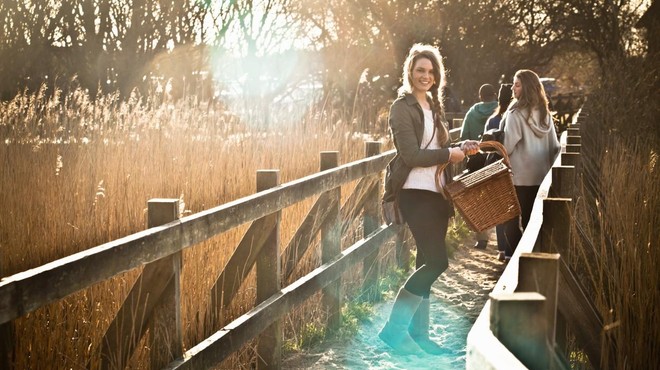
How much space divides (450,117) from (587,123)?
2.56m

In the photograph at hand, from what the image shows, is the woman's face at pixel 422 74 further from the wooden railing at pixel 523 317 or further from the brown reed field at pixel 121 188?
the wooden railing at pixel 523 317

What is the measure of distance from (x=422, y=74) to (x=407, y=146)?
0.44 meters

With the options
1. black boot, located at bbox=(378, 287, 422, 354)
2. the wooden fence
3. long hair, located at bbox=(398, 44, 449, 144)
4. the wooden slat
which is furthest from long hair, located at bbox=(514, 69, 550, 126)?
the wooden slat

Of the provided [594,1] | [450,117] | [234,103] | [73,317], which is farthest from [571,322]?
[594,1]

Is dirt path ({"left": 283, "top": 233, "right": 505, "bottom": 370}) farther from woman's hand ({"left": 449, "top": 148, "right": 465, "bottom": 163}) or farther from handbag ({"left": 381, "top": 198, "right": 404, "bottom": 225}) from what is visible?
woman's hand ({"left": 449, "top": 148, "right": 465, "bottom": 163})

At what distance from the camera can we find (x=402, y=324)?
17.2 ft

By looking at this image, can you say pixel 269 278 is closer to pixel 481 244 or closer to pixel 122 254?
pixel 122 254

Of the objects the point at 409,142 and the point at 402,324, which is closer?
the point at 409,142

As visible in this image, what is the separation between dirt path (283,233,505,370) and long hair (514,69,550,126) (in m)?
1.48

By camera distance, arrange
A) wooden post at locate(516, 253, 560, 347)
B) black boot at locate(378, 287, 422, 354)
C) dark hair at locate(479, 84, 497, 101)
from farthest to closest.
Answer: dark hair at locate(479, 84, 497, 101)
black boot at locate(378, 287, 422, 354)
wooden post at locate(516, 253, 560, 347)

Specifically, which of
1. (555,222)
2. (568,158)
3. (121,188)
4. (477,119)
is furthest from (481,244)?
(555,222)

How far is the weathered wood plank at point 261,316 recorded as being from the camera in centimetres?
373

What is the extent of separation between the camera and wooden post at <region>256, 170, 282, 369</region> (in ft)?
15.1

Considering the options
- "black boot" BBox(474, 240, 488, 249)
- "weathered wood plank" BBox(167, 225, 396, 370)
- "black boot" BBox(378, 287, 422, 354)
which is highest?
"weathered wood plank" BBox(167, 225, 396, 370)
